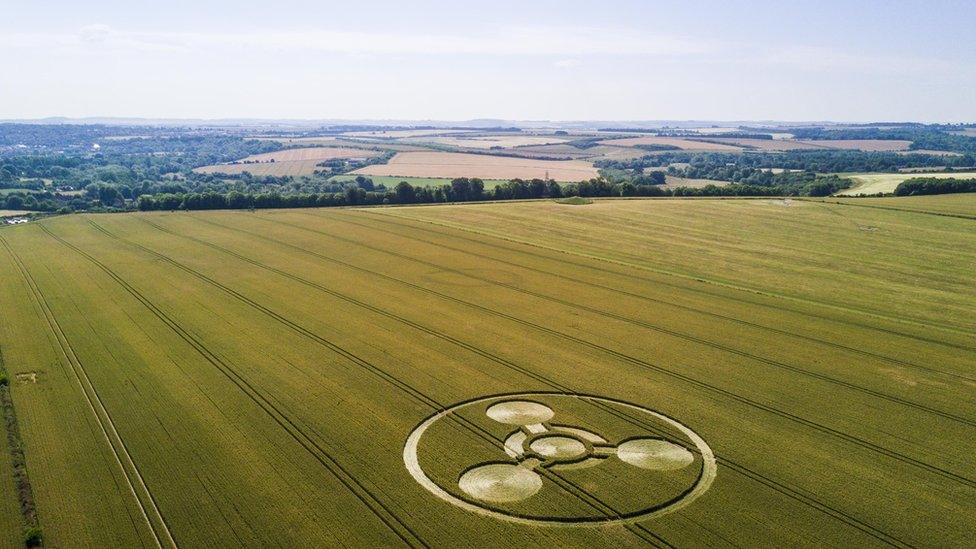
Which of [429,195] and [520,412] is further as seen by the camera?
[429,195]

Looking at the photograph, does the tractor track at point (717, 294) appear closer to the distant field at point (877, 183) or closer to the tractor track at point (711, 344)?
the tractor track at point (711, 344)

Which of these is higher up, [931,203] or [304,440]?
[931,203]

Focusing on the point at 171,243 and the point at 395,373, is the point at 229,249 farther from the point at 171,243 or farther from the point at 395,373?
the point at 395,373

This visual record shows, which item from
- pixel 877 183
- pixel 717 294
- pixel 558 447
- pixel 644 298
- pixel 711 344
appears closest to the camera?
pixel 558 447

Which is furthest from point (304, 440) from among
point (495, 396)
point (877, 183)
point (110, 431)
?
point (877, 183)

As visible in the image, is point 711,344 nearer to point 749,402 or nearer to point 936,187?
point 749,402

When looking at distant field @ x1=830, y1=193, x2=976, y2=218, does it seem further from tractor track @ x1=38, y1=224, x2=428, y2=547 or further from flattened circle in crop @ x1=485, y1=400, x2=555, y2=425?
tractor track @ x1=38, y1=224, x2=428, y2=547

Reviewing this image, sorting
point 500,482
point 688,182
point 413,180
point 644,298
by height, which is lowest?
point 500,482
